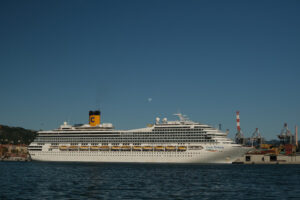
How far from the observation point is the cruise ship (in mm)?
97312

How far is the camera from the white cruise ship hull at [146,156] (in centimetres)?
9662

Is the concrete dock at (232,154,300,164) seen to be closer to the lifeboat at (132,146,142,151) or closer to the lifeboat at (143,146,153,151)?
the lifeboat at (143,146,153,151)

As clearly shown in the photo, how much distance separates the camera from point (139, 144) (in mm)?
106312

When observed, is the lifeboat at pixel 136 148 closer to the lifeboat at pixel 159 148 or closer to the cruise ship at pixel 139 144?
the cruise ship at pixel 139 144

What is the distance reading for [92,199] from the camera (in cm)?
3322

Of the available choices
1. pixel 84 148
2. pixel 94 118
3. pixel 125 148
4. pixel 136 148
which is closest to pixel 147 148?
pixel 136 148

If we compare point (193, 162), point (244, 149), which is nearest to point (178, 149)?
point (193, 162)

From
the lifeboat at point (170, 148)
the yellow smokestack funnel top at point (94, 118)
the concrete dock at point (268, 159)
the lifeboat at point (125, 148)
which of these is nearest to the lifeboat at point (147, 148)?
the lifeboat at point (125, 148)

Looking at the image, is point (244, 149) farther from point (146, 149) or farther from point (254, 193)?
point (254, 193)

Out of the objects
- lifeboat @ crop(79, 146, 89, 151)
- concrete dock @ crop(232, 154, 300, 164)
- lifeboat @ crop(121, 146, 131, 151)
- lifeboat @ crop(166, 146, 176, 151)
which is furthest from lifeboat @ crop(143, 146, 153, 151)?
concrete dock @ crop(232, 154, 300, 164)

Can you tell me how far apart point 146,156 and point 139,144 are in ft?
14.8

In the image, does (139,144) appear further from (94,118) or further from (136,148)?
(94,118)

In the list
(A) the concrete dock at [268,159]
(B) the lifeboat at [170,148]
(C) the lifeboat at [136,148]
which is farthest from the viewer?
(A) the concrete dock at [268,159]

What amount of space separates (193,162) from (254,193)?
5982 cm
